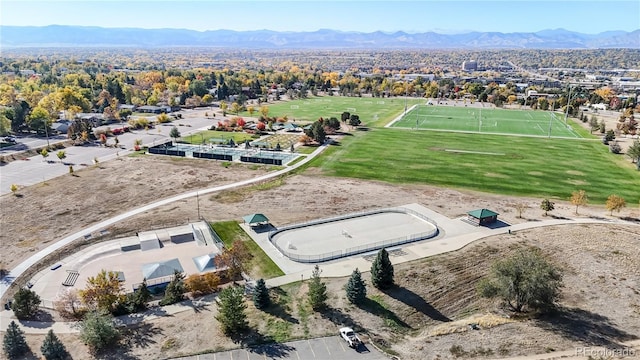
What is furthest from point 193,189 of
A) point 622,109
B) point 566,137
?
point 622,109

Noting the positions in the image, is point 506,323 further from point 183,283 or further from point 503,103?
point 503,103

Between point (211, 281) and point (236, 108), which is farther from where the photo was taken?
point (236, 108)

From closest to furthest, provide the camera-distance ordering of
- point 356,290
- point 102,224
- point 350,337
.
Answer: point 350,337, point 356,290, point 102,224

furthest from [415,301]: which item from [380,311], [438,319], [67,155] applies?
[67,155]

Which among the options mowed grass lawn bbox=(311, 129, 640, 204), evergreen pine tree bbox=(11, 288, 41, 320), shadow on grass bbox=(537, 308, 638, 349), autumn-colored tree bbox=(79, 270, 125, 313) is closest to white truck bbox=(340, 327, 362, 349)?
shadow on grass bbox=(537, 308, 638, 349)

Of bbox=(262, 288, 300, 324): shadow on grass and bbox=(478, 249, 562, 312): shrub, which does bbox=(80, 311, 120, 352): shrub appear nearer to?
bbox=(262, 288, 300, 324): shadow on grass

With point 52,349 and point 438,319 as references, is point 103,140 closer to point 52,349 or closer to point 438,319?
point 52,349
